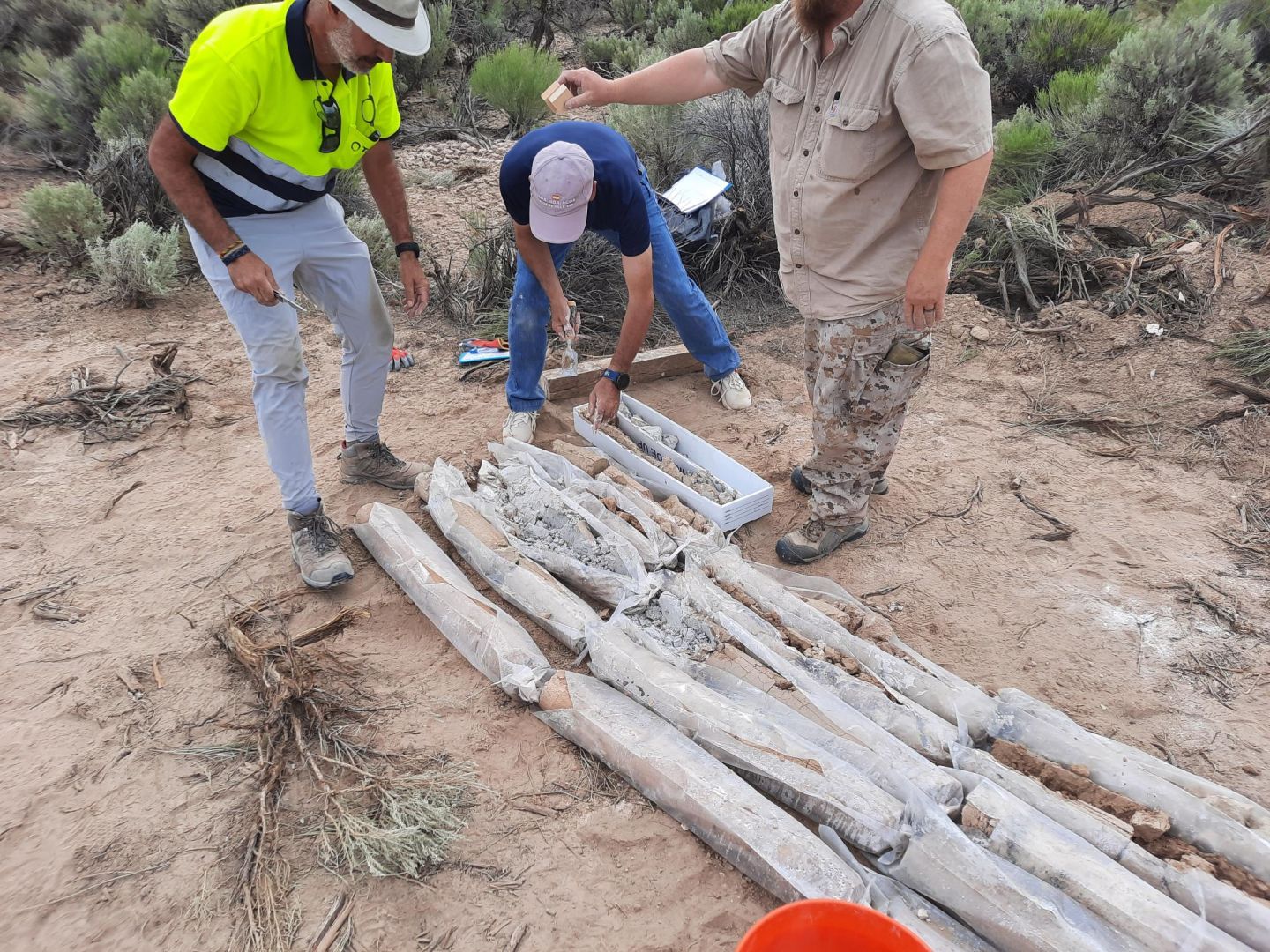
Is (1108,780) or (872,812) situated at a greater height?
(872,812)

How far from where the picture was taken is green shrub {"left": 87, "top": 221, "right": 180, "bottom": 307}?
4.98m

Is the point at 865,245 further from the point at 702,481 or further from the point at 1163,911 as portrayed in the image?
the point at 1163,911

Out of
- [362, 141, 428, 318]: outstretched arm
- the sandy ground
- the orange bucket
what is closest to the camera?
the orange bucket

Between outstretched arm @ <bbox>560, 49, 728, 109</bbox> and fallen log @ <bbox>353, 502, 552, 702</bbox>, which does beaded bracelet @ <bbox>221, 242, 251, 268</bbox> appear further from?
outstretched arm @ <bbox>560, 49, 728, 109</bbox>

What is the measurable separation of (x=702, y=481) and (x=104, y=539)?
95.6 inches

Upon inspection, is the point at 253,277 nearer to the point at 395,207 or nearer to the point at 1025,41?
the point at 395,207

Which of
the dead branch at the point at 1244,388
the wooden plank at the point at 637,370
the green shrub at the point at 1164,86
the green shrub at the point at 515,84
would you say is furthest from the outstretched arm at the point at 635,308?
the green shrub at the point at 515,84

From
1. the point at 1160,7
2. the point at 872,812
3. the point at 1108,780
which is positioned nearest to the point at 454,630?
the point at 872,812

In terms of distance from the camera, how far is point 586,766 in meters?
2.36

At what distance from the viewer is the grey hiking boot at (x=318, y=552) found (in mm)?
3004

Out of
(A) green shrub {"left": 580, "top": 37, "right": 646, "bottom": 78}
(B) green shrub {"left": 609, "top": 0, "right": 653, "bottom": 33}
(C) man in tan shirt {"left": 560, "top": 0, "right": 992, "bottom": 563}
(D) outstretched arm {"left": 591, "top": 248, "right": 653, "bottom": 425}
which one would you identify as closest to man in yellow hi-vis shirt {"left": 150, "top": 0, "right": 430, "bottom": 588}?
(C) man in tan shirt {"left": 560, "top": 0, "right": 992, "bottom": 563}

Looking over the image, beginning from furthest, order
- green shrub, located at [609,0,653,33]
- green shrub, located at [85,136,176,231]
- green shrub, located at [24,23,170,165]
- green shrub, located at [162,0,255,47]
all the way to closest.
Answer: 1. green shrub, located at [609,0,653,33]
2. green shrub, located at [162,0,255,47]
3. green shrub, located at [24,23,170,165]
4. green shrub, located at [85,136,176,231]

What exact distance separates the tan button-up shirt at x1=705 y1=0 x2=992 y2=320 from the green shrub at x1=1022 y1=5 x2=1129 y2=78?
21.2ft

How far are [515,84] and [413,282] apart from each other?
5090 millimetres
